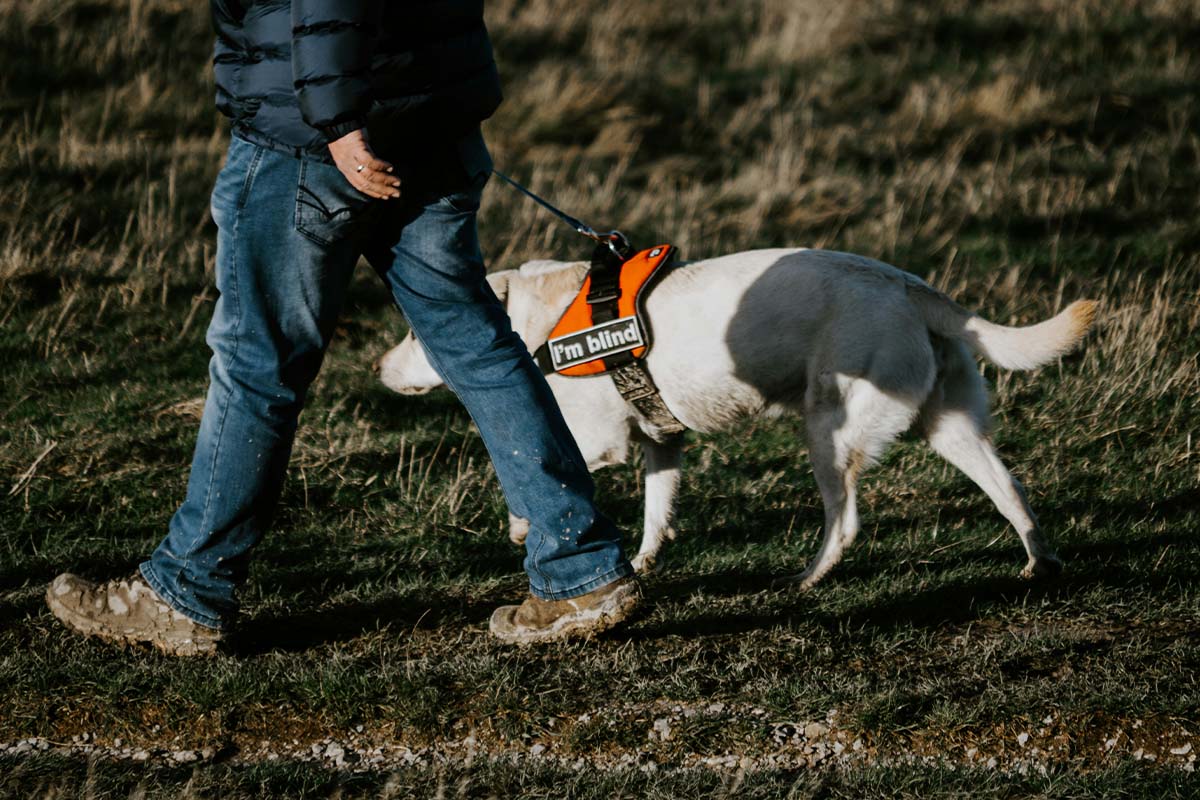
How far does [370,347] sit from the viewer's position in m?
5.77

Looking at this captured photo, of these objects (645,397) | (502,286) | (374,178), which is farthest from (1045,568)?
(374,178)

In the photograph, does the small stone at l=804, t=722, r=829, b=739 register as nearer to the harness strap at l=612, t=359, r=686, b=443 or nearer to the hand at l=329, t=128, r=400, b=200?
the harness strap at l=612, t=359, r=686, b=443

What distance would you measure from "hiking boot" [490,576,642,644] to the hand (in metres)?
1.16

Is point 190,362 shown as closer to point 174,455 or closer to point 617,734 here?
point 174,455

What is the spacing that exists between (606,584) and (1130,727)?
1.32 meters

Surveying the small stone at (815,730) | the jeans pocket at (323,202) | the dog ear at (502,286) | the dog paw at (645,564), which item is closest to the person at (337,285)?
the jeans pocket at (323,202)

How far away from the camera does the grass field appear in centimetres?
288

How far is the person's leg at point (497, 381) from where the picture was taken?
117 inches

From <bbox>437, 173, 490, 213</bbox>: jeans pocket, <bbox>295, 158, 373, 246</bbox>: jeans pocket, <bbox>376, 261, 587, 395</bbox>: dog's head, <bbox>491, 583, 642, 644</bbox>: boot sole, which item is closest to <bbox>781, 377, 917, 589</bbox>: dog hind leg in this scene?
<bbox>491, 583, 642, 644</bbox>: boot sole

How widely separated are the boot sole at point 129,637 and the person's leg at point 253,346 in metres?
0.08

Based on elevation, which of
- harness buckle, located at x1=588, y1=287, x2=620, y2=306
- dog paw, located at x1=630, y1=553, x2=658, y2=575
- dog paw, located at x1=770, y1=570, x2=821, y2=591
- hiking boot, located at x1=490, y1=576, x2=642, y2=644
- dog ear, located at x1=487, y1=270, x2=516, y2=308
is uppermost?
harness buckle, located at x1=588, y1=287, x2=620, y2=306

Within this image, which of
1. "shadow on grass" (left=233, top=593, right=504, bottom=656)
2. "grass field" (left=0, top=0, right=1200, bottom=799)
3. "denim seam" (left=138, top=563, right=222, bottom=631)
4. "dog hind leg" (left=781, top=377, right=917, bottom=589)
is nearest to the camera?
"grass field" (left=0, top=0, right=1200, bottom=799)

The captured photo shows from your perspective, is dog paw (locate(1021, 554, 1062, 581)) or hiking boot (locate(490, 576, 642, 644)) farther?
dog paw (locate(1021, 554, 1062, 581))

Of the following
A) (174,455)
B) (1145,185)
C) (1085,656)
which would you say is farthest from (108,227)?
(1145,185)
